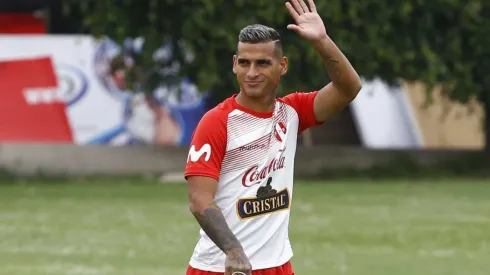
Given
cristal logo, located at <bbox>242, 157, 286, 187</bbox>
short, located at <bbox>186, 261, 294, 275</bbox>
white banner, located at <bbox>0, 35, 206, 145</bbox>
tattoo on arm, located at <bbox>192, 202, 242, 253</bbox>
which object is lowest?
white banner, located at <bbox>0, 35, 206, 145</bbox>

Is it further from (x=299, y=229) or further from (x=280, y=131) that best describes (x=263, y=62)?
(x=299, y=229)

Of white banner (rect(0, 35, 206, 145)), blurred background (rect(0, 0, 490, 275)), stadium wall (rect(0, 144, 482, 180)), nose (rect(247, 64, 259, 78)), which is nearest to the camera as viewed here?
nose (rect(247, 64, 259, 78))

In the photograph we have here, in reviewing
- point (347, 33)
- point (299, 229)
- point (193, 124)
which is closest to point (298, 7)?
point (299, 229)

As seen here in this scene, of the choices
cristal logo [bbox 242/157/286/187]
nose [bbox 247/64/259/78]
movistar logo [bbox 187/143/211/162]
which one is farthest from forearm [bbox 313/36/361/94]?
movistar logo [bbox 187/143/211/162]

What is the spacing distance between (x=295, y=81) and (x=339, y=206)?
6680 millimetres

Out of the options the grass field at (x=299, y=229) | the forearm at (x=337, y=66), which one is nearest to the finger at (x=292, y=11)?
the forearm at (x=337, y=66)

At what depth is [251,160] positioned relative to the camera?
6527mm

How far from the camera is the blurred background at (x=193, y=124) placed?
1839cm

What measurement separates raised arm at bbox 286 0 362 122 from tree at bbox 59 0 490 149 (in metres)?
19.8

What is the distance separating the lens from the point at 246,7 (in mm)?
27203

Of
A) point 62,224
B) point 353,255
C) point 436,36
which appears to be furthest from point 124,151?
point 353,255

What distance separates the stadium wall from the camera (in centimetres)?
3069

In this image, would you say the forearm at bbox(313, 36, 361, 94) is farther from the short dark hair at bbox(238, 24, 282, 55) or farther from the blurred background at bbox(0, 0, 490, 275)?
the blurred background at bbox(0, 0, 490, 275)

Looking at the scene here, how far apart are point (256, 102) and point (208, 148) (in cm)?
36
